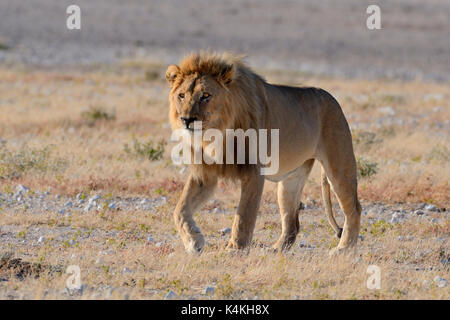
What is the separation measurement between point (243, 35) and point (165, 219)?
1377 inches

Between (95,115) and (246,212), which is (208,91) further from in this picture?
(95,115)

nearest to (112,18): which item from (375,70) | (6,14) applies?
(6,14)

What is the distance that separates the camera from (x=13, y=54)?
30.5m

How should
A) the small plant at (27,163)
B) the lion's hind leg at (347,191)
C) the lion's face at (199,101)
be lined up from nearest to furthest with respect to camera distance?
the lion's face at (199,101)
the lion's hind leg at (347,191)
the small plant at (27,163)

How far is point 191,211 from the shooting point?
6.93 metres

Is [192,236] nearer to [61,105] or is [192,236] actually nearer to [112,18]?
[61,105]

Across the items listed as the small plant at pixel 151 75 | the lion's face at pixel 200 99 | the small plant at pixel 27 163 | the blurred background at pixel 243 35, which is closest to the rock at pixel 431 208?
the lion's face at pixel 200 99

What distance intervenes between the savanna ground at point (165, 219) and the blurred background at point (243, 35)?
14130 mm

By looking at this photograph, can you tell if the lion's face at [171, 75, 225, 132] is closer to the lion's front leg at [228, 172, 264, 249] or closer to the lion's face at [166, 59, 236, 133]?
the lion's face at [166, 59, 236, 133]

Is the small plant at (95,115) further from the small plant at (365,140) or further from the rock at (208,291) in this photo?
the rock at (208,291)

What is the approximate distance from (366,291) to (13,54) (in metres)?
26.7

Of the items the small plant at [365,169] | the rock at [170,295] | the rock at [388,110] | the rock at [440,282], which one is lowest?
the rock at [388,110]

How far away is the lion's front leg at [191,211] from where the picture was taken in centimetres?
679

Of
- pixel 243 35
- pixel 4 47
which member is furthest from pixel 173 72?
pixel 243 35
